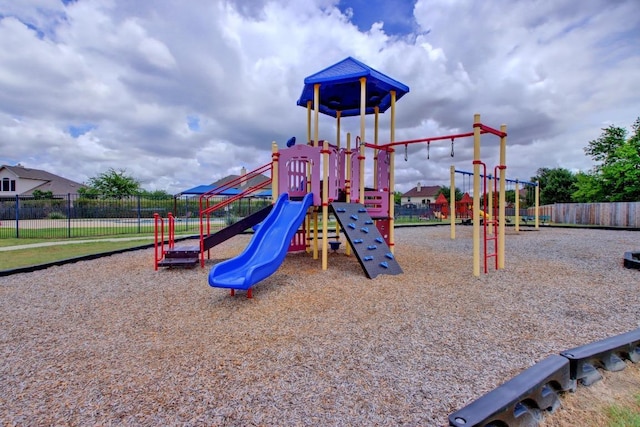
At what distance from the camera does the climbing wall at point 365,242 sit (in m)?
5.68

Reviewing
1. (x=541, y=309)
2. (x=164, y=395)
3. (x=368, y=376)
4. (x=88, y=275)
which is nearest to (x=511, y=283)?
(x=541, y=309)

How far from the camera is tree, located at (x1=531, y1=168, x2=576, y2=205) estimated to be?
42.2 meters

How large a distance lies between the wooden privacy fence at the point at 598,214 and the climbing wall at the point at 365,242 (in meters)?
21.6

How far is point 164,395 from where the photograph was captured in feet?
7.36

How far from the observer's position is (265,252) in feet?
17.5

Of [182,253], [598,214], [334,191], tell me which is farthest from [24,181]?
[598,214]

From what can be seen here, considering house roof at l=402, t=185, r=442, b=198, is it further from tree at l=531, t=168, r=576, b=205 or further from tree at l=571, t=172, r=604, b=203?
tree at l=571, t=172, r=604, b=203

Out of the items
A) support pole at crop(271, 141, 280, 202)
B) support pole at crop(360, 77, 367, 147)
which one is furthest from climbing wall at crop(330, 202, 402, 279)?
support pole at crop(360, 77, 367, 147)

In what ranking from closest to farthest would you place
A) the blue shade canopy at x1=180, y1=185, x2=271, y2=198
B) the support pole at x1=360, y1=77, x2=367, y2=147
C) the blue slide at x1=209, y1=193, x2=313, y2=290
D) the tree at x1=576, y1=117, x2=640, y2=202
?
1. the blue slide at x1=209, y1=193, x2=313, y2=290
2. the support pole at x1=360, y1=77, x2=367, y2=147
3. the blue shade canopy at x1=180, y1=185, x2=271, y2=198
4. the tree at x1=576, y1=117, x2=640, y2=202

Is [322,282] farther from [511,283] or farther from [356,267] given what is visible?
[511,283]

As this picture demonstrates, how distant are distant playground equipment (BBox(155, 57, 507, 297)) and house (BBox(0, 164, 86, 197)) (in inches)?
1985

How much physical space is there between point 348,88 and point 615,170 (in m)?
27.9

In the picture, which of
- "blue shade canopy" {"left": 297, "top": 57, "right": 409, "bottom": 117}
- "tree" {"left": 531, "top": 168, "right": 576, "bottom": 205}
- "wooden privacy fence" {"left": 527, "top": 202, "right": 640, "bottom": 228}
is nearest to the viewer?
"blue shade canopy" {"left": 297, "top": 57, "right": 409, "bottom": 117}

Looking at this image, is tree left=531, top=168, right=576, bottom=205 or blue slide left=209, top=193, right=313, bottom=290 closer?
blue slide left=209, top=193, right=313, bottom=290
